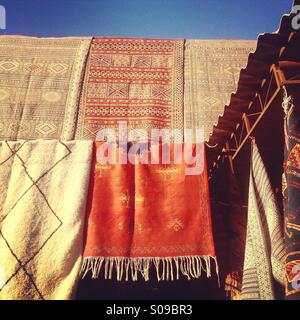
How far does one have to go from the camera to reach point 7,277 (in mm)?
3281

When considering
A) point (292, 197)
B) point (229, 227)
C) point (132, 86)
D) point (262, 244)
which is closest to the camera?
point (292, 197)

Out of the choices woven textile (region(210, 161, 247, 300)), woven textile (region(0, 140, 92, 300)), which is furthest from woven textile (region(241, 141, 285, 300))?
woven textile (region(0, 140, 92, 300))

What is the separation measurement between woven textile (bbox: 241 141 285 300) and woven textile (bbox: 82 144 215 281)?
46 centimetres

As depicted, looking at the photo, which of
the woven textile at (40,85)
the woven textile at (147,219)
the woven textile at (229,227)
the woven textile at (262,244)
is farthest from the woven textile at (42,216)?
the woven textile at (229,227)

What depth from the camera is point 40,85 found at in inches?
219

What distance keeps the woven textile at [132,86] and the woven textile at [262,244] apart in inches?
79.2

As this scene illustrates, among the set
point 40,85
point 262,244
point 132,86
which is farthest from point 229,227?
point 40,85

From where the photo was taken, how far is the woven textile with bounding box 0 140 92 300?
10.7 ft

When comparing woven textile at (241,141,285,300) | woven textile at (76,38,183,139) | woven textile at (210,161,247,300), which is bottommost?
woven textile at (241,141,285,300)

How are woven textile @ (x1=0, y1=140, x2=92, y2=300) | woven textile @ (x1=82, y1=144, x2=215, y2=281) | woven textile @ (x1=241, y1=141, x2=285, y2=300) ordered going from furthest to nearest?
woven textile @ (x1=82, y1=144, x2=215, y2=281) < woven textile @ (x1=0, y1=140, x2=92, y2=300) < woven textile @ (x1=241, y1=141, x2=285, y2=300)

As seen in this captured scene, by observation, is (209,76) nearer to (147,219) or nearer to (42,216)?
(147,219)

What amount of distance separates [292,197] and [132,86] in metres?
3.63

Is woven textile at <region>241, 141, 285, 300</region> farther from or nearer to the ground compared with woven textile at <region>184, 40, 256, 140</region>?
nearer to the ground

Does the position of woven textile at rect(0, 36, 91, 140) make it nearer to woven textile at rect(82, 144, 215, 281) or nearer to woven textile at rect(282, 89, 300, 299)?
woven textile at rect(82, 144, 215, 281)
